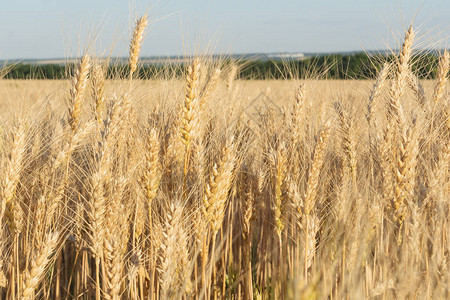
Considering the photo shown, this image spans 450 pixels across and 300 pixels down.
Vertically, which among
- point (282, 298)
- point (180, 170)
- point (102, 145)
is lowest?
point (282, 298)

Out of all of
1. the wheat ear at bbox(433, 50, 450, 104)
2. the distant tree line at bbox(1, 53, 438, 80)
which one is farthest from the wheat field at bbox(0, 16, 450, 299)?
the distant tree line at bbox(1, 53, 438, 80)

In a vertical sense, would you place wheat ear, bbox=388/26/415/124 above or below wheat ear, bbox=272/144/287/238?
above

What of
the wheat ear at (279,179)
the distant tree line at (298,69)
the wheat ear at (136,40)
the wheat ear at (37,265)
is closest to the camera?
the wheat ear at (37,265)

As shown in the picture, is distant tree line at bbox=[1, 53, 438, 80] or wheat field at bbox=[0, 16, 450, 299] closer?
wheat field at bbox=[0, 16, 450, 299]

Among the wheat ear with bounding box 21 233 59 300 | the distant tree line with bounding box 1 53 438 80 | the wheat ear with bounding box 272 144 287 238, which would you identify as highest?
the distant tree line with bounding box 1 53 438 80

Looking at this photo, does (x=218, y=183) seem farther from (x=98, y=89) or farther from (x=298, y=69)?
(x=298, y=69)

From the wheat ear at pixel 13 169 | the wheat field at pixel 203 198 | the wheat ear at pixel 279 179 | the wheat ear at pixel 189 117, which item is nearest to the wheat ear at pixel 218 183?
the wheat field at pixel 203 198

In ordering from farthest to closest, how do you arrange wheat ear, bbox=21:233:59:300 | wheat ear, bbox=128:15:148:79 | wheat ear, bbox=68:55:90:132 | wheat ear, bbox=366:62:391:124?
wheat ear, bbox=366:62:391:124, wheat ear, bbox=128:15:148:79, wheat ear, bbox=68:55:90:132, wheat ear, bbox=21:233:59:300

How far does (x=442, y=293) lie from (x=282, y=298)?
0.78 m

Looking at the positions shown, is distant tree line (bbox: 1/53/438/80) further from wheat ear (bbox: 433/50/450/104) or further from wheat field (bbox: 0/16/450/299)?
wheat field (bbox: 0/16/450/299)

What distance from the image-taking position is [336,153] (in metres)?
2.81

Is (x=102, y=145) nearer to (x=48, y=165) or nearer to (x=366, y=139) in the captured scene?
(x=48, y=165)

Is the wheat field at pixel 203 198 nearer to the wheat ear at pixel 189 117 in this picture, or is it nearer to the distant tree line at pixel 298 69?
the wheat ear at pixel 189 117

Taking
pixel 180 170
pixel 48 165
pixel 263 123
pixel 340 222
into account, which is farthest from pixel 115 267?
pixel 263 123
